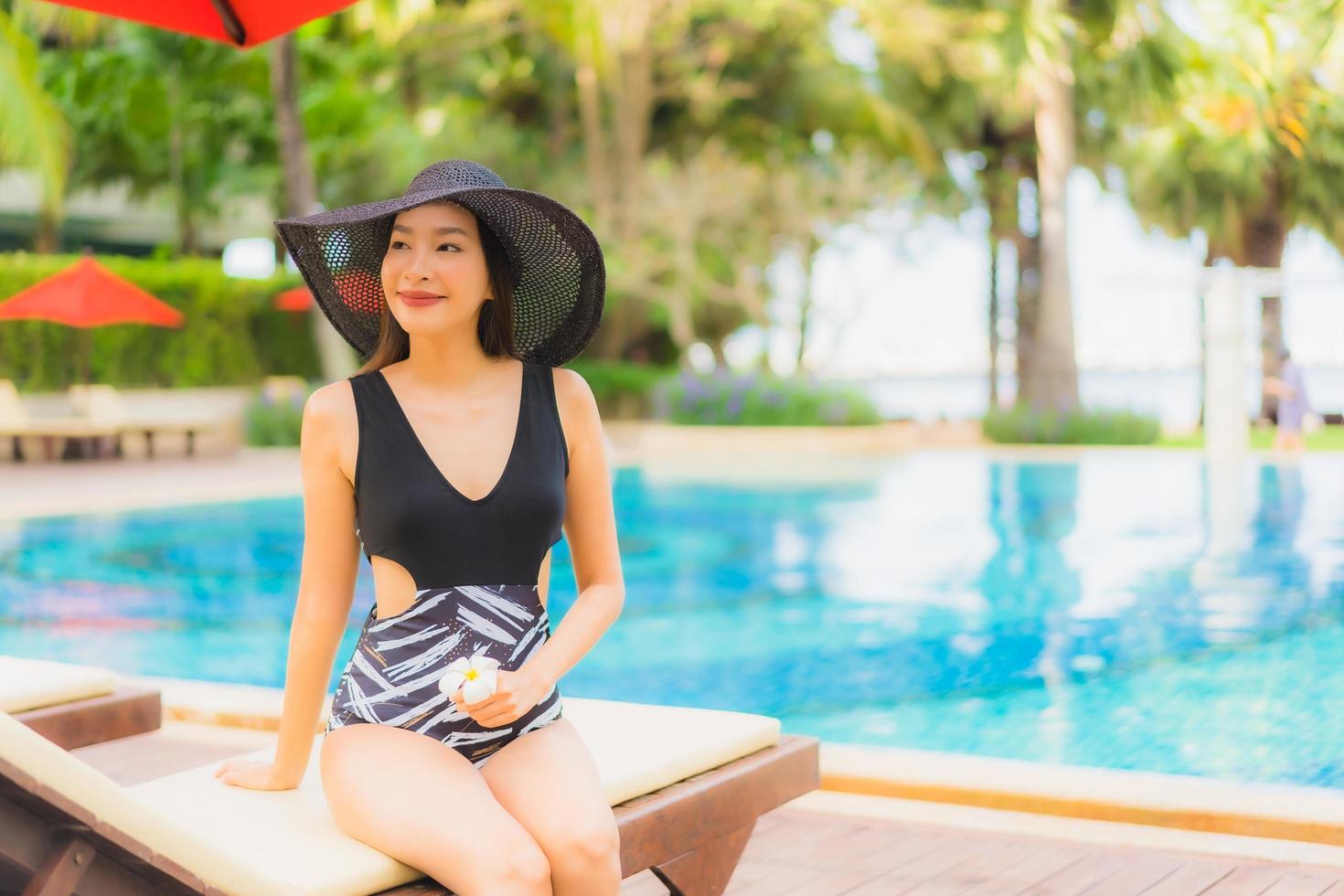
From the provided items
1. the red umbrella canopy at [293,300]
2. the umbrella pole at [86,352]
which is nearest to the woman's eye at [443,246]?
the umbrella pole at [86,352]

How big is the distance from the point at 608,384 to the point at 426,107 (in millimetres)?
5660

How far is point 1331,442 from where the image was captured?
22922 millimetres

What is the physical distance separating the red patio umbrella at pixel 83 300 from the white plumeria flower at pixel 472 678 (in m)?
17.0

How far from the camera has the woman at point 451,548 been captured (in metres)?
2.43

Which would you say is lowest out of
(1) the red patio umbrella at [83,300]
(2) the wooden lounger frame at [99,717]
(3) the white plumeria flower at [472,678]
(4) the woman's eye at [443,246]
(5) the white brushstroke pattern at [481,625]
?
(2) the wooden lounger frame at [99,717]

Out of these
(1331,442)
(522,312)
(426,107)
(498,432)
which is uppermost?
(426,107)

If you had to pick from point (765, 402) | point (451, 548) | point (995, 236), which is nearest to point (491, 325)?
point (451, 548)

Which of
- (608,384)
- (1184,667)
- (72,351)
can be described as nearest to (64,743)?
(1184,667)

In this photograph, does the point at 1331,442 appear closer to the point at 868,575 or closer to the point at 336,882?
the point at 868,575

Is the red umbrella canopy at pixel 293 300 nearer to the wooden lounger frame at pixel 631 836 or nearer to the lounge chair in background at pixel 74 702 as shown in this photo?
the lounge chair in background at pixel 74 702

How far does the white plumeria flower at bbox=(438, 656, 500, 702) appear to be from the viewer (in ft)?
7.84

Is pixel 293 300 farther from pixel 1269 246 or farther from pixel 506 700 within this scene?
pixel 506 700

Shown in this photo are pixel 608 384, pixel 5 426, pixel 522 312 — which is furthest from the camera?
pixel 608 384

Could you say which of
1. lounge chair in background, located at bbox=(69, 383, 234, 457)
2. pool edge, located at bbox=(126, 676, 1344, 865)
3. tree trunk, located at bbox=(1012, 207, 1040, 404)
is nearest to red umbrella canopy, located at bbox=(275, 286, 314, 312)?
lounge chair in background, located at bbox=(69, 383, 234, 457)
